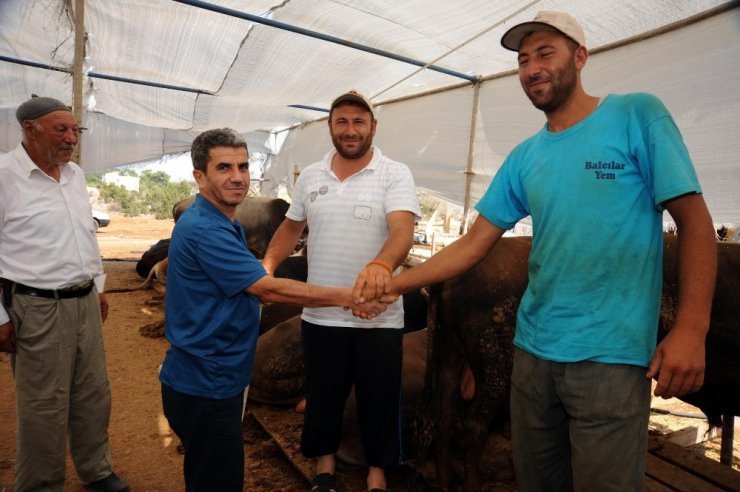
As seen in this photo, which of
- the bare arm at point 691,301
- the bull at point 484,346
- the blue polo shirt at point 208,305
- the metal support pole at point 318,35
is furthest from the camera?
the metal support pole at point 318,35

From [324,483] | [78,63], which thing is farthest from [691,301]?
[78,63]

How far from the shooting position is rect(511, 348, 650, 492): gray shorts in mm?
1505

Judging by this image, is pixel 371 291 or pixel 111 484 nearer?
pixel 371 291

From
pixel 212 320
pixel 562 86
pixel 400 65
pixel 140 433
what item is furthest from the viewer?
pixel 400 65

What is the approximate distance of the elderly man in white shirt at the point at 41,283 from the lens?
2.52 meters

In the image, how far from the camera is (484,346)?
2725mm

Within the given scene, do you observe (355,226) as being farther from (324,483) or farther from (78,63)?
(78,63)

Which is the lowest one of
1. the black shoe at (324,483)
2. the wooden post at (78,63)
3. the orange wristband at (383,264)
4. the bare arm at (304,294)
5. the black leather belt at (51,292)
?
the black shoe at (324,483)

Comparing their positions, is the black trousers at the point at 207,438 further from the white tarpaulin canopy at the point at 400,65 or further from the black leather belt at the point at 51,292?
the white tarpaulin canopy at the point at 400,65

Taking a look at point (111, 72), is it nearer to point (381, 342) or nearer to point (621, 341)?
point (381, 342)

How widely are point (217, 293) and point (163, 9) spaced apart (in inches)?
209

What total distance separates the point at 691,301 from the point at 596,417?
473 mm

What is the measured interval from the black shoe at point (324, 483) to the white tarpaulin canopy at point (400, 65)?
4004 millimetres

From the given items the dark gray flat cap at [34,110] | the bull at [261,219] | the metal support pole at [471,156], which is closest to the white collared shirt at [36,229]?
the dark gray flat cap at [34,110]
